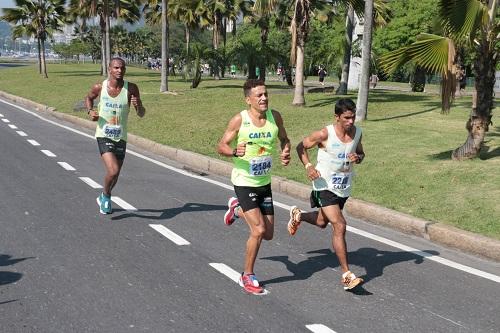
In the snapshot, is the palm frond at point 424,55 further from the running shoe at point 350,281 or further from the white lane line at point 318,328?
the white lane line at point 318,328

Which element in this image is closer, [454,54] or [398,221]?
[398,221]

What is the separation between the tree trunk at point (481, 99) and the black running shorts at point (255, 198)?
19.9 feet

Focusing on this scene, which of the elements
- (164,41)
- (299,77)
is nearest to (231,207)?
(299,77)

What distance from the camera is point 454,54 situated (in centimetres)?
981

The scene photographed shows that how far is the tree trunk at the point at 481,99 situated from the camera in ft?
32.5

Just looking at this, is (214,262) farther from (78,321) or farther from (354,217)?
(354,217)

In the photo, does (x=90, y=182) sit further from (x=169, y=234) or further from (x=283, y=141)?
(x=283, y=141)

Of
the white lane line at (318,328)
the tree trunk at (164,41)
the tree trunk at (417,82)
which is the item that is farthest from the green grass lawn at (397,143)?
the tree trunk at (417,82)

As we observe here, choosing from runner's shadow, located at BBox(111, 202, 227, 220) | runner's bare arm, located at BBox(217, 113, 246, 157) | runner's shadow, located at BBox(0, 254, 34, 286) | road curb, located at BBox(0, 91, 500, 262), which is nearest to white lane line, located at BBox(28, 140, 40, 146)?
road curb, located at BBox(0, 91, 500, 262)

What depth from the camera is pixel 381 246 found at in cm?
688

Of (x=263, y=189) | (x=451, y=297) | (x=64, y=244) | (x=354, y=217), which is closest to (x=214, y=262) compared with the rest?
(x=263, y=189)

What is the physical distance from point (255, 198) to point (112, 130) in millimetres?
3184

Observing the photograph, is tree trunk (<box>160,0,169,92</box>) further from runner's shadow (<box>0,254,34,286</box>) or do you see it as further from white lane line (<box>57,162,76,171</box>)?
runner's shadow (<box>0,254,34,286</box>)

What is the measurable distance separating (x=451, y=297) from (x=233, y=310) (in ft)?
6.37
